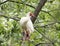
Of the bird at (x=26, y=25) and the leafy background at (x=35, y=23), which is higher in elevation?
the bird at (x=26, y=25)

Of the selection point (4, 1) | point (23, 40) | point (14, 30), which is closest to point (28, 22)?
point (23, 40)

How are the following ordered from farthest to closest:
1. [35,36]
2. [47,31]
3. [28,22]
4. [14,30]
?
[47,31], [35,36], [14,30], [28,22]

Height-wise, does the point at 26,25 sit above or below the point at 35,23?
above

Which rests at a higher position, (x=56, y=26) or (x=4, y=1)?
(x=4, y=1)

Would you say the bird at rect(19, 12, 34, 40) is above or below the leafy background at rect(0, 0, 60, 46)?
above

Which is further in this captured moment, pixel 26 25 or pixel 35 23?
pixel 35 23

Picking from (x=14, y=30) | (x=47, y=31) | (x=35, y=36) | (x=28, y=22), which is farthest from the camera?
(x=47, y=31)

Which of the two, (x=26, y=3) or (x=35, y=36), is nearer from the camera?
(x=35, y=36)

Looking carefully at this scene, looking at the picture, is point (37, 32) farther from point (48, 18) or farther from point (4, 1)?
point (4, 1)

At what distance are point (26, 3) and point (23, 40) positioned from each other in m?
2.34

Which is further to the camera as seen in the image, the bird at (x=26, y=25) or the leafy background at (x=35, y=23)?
the leafy background at (x=35, y=23)

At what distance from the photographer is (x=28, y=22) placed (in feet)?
13.6

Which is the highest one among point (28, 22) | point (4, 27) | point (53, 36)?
point (28, 22)

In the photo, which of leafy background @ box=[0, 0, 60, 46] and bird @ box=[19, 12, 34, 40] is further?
leafy background @ box=[0, 0, 60, 46]
